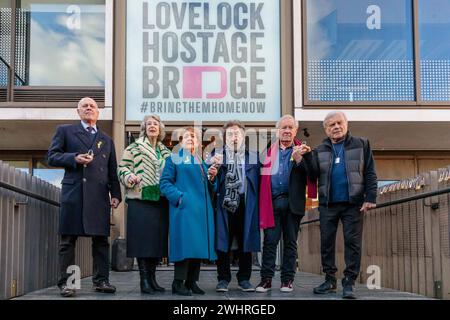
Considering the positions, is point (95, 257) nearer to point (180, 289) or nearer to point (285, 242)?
point (180, 289)

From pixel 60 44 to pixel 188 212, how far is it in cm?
754

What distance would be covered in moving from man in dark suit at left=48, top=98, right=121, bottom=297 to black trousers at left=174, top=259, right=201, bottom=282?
0.67m

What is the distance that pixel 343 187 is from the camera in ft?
20.1

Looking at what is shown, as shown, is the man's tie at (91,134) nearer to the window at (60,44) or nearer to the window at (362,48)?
the window at (60,44)

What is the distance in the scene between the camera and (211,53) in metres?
12.1

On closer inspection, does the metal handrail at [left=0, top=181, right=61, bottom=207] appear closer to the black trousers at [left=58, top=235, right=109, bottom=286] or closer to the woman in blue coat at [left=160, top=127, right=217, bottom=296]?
the black trousers at [left=58, top=235, right=109, bottom=286]

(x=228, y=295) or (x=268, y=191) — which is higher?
(x=268, y=191)

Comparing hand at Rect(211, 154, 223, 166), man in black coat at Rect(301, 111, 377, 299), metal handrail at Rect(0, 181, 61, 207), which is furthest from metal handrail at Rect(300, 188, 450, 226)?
metal handrail at Rect(0, 181, 61, 207)

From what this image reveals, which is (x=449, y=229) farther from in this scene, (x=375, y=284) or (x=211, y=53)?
(x=211, y=53)

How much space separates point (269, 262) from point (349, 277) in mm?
834

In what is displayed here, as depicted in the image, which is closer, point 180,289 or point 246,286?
point 180,289

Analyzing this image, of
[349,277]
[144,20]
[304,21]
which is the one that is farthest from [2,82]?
[349,277]

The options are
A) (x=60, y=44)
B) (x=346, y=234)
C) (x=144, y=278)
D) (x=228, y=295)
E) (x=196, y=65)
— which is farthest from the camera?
(x=60, y=44)

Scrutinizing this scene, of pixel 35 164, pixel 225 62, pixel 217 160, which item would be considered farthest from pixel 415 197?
pixel 35 164
